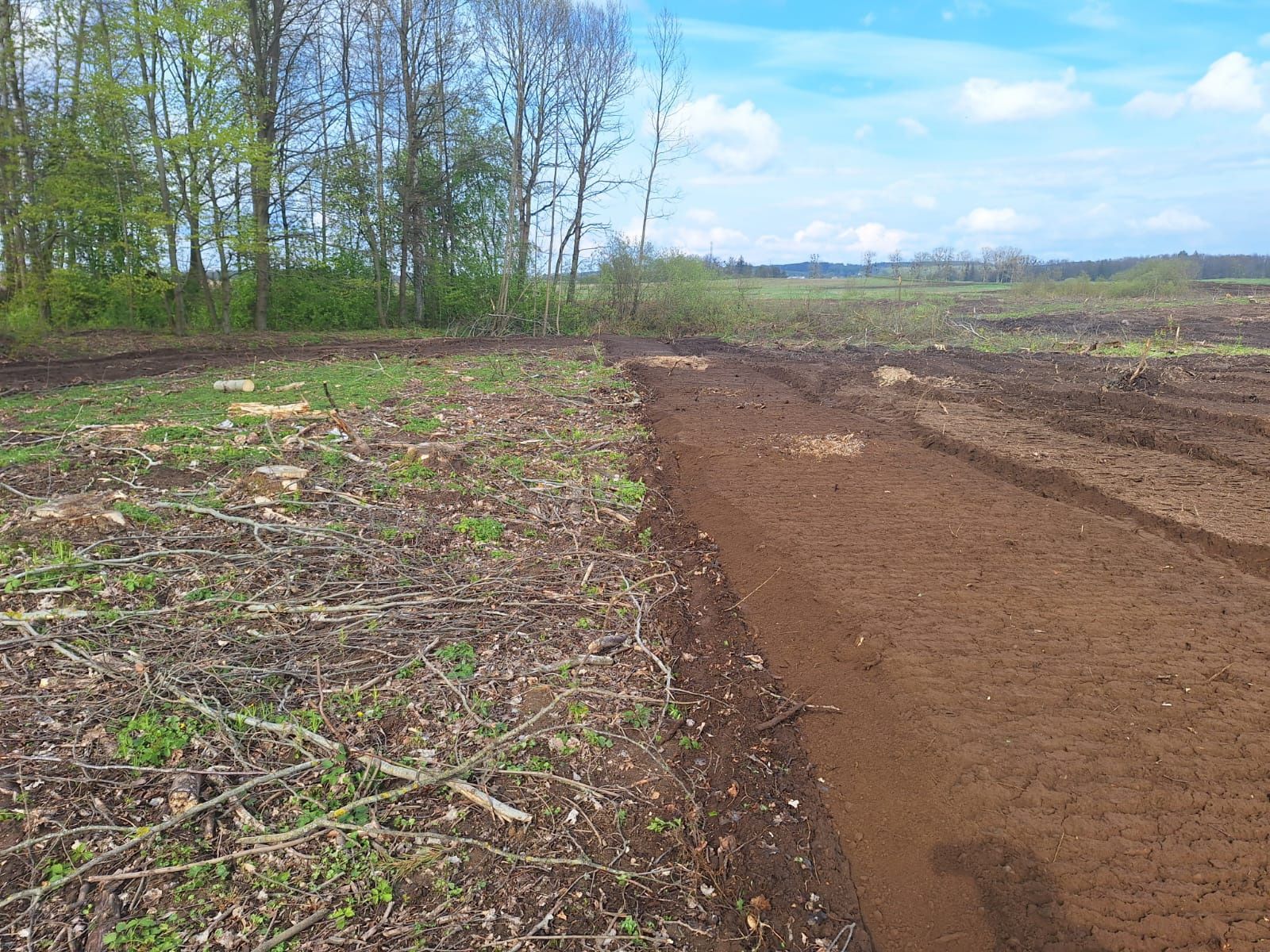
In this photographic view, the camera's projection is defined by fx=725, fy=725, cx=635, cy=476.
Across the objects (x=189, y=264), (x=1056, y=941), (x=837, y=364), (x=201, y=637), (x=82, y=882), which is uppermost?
(x=189, y=264)

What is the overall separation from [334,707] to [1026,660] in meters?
3.82

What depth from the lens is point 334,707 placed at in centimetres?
363

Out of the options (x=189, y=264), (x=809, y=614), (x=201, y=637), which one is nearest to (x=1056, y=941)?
(x=809, y=614)

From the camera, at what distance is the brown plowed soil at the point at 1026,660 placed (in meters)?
2.75

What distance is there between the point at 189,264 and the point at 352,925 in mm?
20865

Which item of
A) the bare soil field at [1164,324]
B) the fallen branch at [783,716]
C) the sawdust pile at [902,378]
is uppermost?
the bare soil field at [1164,324]

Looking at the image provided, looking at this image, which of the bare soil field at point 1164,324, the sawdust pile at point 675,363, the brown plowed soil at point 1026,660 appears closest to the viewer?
the brown plowed soil at point 1026,660

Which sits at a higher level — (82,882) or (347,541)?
(347,541)

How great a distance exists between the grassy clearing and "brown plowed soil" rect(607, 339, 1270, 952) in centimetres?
86

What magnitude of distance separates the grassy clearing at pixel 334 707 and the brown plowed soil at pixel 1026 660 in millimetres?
861

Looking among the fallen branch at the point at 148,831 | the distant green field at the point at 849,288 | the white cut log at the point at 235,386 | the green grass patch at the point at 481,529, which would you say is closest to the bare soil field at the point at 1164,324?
the distant green field at the point at 849,288

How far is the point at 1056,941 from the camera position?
2.53 meters

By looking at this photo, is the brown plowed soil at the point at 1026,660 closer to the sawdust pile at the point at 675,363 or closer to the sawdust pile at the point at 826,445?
the sawdust pile at the point at 826,445

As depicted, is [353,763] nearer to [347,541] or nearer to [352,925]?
[352,925]
